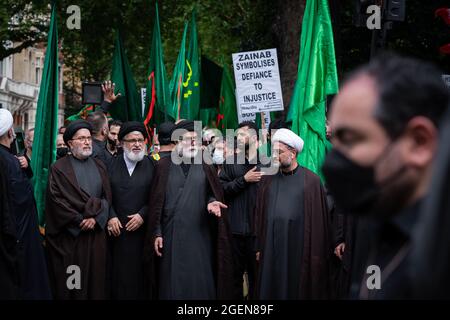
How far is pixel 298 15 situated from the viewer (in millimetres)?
17469

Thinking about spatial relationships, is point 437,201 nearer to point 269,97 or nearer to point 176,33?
point 269,97

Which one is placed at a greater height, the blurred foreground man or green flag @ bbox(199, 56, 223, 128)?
green flag @ bbox(199, 56, 223, 128)

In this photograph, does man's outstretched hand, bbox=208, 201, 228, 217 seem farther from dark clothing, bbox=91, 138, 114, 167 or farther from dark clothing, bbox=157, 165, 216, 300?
dark clothing, bbox=91, 138, 114, 167

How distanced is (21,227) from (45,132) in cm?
239

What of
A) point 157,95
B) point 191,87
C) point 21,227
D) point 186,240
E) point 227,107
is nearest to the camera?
point 21,227

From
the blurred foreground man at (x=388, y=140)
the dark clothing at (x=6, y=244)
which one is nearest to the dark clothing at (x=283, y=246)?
the dark clothing at (x=6, y=244)

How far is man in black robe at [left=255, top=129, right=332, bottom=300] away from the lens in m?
8.86

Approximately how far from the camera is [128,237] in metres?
9.87

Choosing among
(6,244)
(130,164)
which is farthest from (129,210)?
(6,244)

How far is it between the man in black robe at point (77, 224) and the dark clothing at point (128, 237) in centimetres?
20

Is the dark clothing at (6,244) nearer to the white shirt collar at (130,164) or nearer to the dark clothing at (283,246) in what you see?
the white shirt collar at (130,164)

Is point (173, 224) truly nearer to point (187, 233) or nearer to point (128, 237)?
point (187, 233)

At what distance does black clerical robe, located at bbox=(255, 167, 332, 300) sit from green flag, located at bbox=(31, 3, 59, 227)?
9.13ft

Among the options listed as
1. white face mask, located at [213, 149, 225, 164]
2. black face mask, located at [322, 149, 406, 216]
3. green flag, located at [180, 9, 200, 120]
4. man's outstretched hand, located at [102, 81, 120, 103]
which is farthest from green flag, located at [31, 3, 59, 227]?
black face mask, located at [322, 149, 406, 216]
